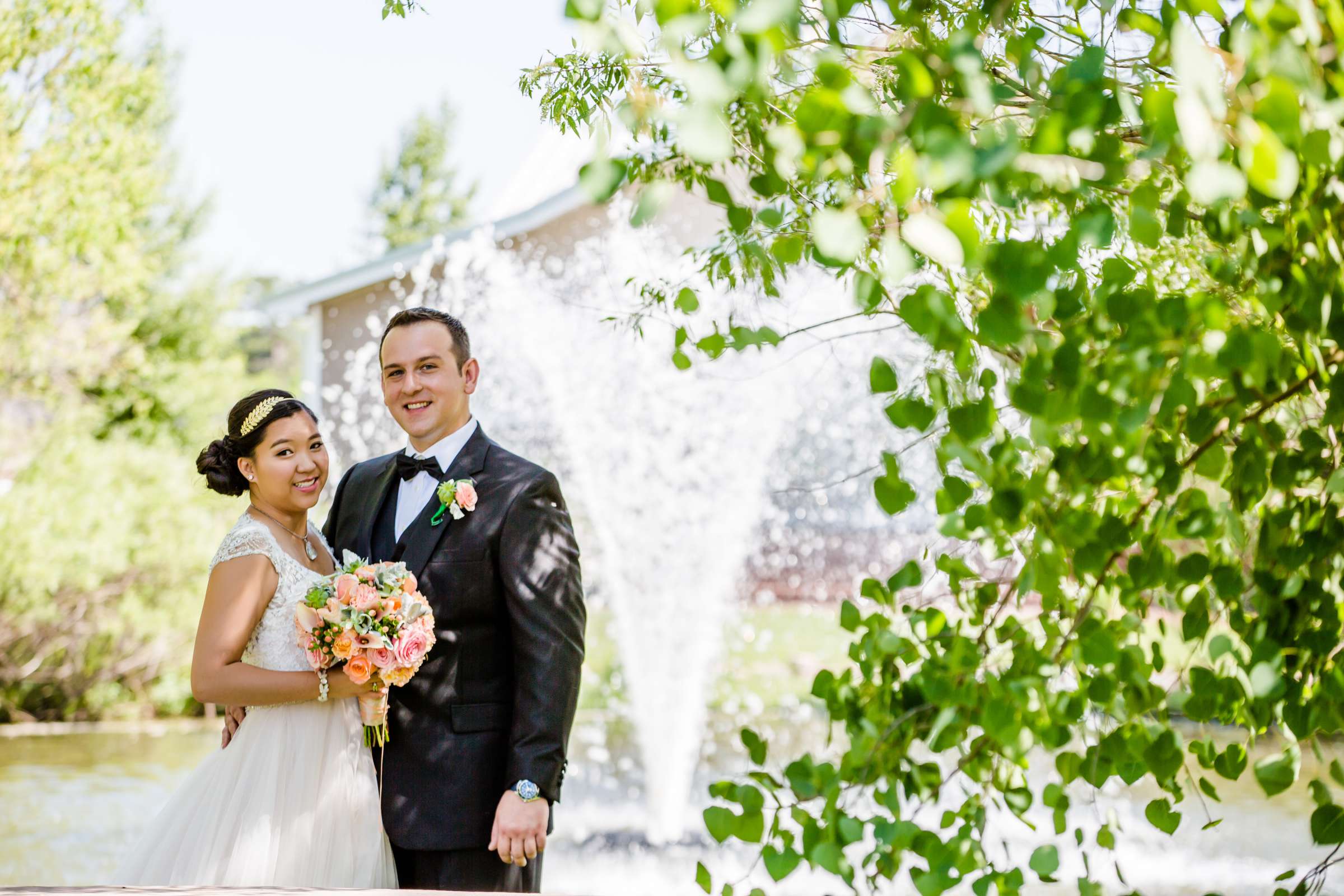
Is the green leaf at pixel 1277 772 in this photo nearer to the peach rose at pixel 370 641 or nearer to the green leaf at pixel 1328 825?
the green leaf at pixel 1328 825

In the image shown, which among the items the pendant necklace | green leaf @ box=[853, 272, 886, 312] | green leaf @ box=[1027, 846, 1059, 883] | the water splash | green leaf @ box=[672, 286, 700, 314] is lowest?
green leaf @ box=[1027, 846, 1059, 883]

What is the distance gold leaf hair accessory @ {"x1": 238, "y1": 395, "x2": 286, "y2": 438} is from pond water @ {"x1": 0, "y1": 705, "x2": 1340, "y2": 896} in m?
3.64

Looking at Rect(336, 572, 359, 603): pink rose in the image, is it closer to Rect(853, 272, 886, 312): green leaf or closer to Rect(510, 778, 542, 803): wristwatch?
Rect(510, 778, 542, 803): wristwatch

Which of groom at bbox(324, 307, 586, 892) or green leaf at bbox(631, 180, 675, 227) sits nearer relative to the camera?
green leaf at bbox(631, 180, 675, 227)

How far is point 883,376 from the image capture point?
1191 millimetres

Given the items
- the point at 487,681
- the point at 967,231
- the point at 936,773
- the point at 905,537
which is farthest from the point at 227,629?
the point at 905,537

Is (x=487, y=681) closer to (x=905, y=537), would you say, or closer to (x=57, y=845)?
(x=57, y=845)

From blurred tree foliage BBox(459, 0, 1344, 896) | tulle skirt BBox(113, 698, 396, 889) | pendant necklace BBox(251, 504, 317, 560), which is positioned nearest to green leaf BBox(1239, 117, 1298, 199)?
blurred tree foliage BBox(459, 0, 1344, 896)

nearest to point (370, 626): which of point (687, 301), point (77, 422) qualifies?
point (687, 301)

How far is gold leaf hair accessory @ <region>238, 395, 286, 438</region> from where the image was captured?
2.77 m

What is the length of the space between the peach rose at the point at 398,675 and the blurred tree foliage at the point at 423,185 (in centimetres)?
2211

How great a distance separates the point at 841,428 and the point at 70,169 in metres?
6.47

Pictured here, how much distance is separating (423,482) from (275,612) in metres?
0.43

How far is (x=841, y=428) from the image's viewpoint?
34.1 feet
